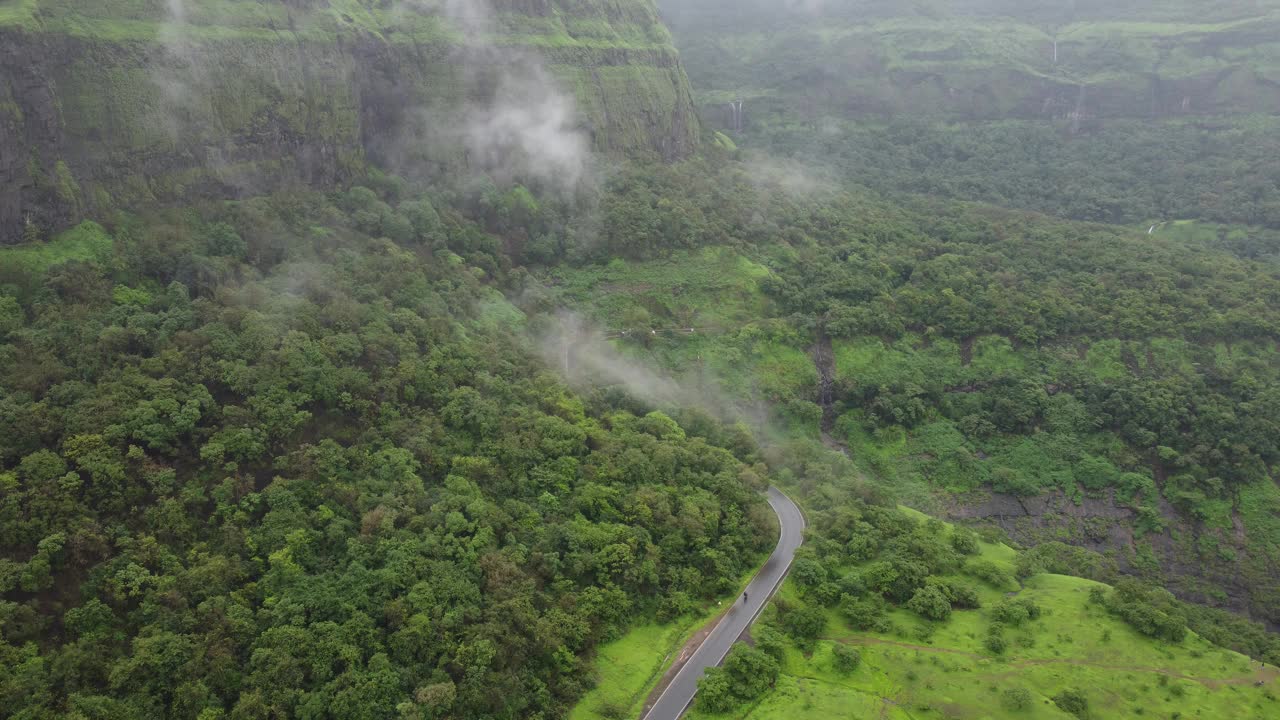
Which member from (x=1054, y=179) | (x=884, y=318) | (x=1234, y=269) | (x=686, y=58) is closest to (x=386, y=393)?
(x=884, y=318)

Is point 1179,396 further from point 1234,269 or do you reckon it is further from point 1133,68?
point 1133,68

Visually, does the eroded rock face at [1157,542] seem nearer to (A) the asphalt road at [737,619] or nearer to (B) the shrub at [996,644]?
(A) the asphalt road at [737,619]

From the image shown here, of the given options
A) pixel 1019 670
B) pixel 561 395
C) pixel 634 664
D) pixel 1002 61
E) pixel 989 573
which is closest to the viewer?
pixel 1019 670

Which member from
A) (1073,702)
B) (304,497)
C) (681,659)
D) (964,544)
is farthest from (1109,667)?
(304,497)

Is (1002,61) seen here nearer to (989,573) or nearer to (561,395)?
(989,573)

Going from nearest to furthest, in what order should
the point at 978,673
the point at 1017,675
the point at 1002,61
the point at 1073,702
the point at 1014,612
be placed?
the point at 1073,702, the point at 1017,675, the point at 978,673, the point at 1014,612, the point at 1002,61
